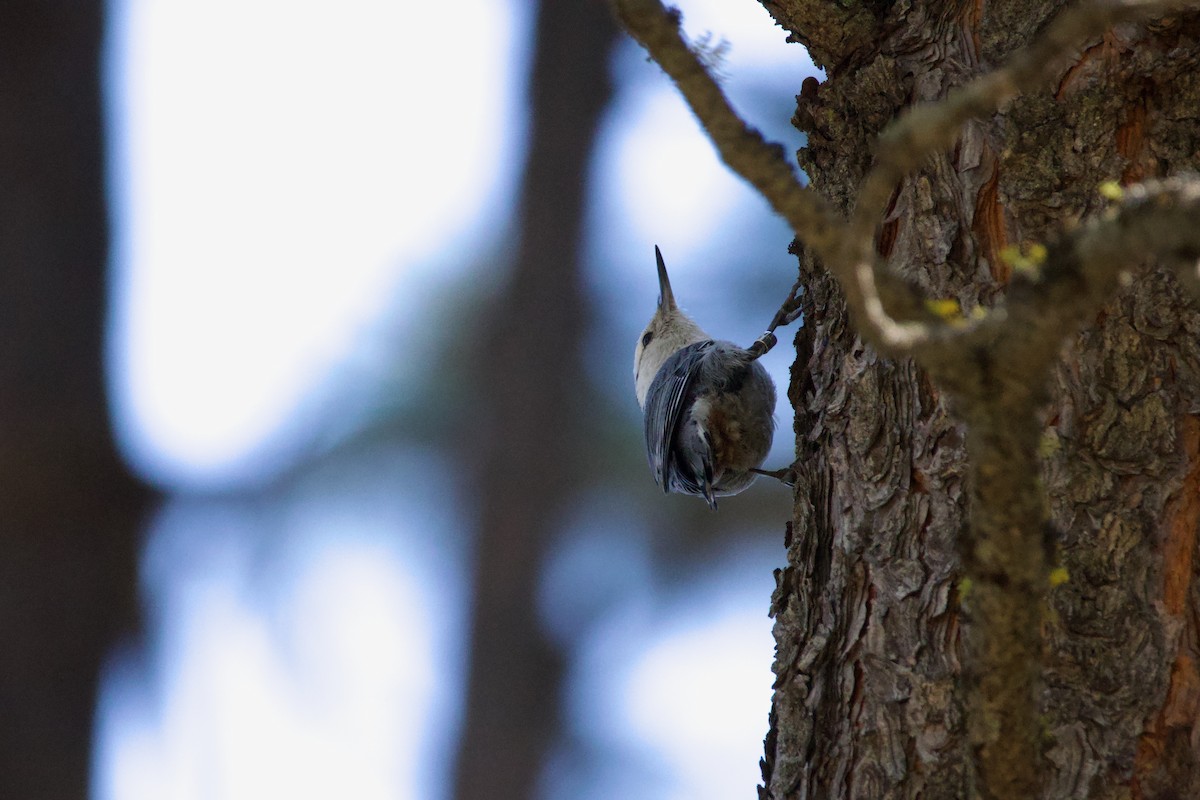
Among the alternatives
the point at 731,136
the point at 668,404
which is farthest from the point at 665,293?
the point at 731,136

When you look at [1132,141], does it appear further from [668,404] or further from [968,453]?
[668,404]

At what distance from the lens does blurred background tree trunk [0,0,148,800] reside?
3.73 metres

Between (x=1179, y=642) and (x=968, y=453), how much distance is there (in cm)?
52

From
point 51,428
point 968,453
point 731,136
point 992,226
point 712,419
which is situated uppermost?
point 51,428

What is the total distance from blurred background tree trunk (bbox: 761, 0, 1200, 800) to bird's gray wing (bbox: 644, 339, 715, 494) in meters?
1.56

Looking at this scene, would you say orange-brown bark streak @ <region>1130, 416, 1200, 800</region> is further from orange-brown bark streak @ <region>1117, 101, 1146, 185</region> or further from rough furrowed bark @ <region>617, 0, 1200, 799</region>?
orange-brown bark streak @ <region>1117, 101, 1146, 185</region>

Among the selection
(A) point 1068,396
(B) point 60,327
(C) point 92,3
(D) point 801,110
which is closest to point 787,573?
(A) point 1068,396

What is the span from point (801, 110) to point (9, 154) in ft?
9.69

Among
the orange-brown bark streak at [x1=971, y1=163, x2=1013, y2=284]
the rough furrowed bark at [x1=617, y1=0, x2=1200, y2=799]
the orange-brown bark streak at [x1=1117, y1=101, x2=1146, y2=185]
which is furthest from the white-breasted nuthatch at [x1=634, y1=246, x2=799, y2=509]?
the orange-brown bark streak at [x1=1117, y1=101, x2=1146, y2=185]

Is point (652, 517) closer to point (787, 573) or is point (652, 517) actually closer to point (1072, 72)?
point (787, 573)

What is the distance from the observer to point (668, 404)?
3553 mm

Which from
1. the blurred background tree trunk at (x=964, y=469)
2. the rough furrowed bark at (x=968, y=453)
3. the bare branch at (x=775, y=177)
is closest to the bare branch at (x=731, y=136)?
the bare branch at (x=775, y=177)

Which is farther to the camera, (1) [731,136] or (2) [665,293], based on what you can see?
(2) [665,293]

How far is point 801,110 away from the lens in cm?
201
